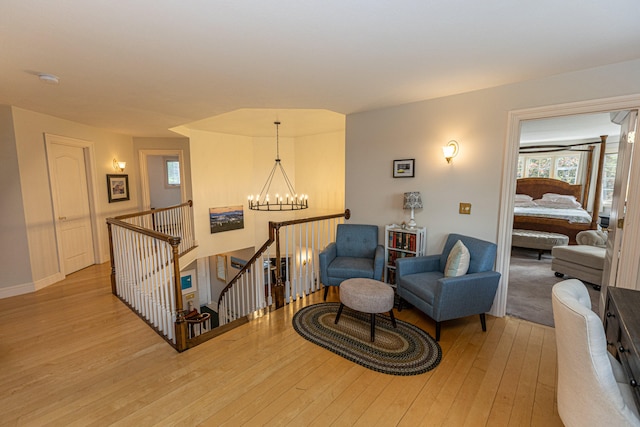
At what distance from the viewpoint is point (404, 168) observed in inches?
143

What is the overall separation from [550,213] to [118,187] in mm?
8908

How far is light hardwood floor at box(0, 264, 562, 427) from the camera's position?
1843mm

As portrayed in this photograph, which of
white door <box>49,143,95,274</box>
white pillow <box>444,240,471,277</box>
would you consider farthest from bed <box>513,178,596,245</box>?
white door <box>49,143,95,274</box>

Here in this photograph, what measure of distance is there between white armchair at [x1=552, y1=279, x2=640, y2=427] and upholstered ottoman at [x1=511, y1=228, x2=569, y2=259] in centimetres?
437

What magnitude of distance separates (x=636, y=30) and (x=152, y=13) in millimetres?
2965

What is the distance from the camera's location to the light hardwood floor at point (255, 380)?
1.84m

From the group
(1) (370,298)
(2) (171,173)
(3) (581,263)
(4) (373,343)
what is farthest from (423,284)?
(2) (171,173)

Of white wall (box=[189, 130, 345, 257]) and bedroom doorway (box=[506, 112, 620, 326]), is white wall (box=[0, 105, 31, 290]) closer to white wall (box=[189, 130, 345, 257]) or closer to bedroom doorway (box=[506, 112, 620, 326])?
white wall (box=[189, 130, 345, 257])

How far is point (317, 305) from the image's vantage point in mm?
3406

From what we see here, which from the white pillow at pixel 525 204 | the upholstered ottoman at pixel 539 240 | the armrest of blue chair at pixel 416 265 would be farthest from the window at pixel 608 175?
the armrest of blue chair at pixel 416 265

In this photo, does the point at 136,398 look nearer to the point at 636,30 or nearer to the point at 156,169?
the point at 636,30

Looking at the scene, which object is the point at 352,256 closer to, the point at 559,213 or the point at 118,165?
the point at 118,165

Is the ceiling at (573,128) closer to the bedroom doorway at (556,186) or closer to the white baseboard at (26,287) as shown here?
the bedroom doorway at (556,186)

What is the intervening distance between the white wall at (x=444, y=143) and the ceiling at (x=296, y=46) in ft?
0.53
